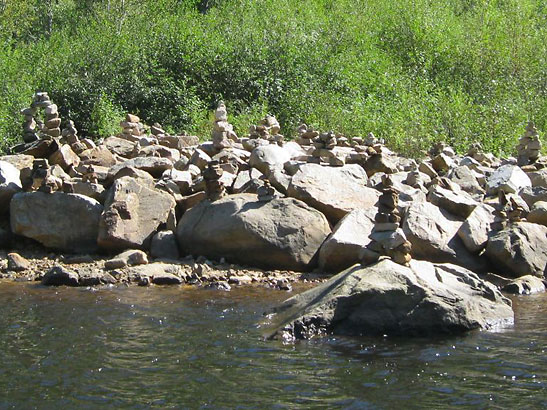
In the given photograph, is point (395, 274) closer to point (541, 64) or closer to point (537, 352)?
point (537, 352)

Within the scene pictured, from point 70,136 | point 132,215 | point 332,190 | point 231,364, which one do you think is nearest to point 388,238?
point 231,364

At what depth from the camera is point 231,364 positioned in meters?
8.83

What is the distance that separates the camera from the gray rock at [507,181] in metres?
15.6

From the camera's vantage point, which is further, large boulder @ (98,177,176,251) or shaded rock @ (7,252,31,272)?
large boulder @ (98,177,176,251)

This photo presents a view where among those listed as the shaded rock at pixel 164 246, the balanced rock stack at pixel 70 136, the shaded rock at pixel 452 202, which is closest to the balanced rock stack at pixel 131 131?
the balanced rock stack at pixel 70 136

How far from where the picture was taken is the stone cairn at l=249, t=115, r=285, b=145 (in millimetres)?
17452

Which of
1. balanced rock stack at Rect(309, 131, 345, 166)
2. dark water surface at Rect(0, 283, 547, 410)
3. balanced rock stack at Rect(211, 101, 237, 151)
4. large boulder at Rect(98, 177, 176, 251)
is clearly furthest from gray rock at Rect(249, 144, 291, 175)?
dark water surface at Rect(0, 283, 547, 410)

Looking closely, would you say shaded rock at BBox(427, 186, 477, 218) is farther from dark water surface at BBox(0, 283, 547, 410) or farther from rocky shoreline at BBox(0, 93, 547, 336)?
dark water surface at BBox(0, 283, 547, 410)

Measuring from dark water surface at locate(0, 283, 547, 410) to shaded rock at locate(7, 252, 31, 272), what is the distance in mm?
2535

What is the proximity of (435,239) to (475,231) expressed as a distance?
26.7 inches

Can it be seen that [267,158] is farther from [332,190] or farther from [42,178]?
[42,178]

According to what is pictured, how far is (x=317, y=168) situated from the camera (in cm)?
1500

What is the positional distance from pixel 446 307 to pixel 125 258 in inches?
224

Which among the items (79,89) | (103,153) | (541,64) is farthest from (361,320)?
(541,64)
